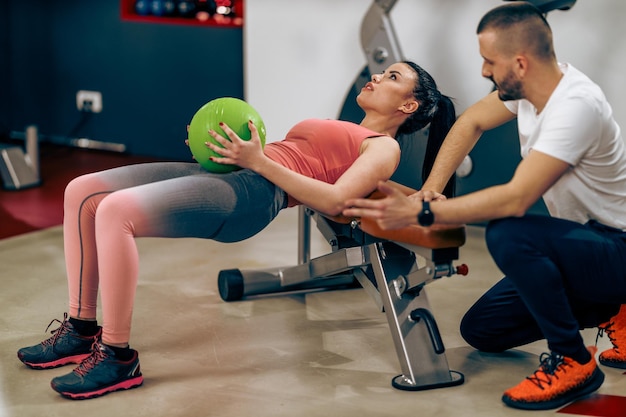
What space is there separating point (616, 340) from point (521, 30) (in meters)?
1.01

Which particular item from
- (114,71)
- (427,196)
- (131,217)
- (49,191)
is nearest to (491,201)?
(427,196)

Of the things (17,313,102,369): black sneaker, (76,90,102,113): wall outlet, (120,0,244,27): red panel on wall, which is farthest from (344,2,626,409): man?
(76,90,102,113): wall outlet

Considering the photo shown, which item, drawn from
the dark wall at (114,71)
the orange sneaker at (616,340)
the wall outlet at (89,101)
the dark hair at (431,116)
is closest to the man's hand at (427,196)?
the dark hair at (431,116)

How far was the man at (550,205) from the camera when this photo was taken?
2176 mm

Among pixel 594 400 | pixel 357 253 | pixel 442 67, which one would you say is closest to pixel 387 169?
pixel 357 253

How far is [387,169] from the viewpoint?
2467mm

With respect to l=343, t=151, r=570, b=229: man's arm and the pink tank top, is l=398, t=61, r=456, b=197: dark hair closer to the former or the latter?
the pink tank top

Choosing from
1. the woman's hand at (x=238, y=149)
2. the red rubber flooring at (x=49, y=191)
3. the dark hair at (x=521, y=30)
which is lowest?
the red rubber flooring at (x=49, y=191)

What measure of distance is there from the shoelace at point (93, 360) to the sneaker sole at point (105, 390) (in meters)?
0.06

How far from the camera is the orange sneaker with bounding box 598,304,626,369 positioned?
102 inches

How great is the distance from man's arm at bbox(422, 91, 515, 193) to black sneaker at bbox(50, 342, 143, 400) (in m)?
1.04

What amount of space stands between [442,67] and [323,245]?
1.14m

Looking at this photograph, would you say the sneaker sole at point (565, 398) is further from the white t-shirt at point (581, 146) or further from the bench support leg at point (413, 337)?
the white t-shirt at point (581, 146)

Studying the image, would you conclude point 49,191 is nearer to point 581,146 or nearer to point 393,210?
point 393,210
